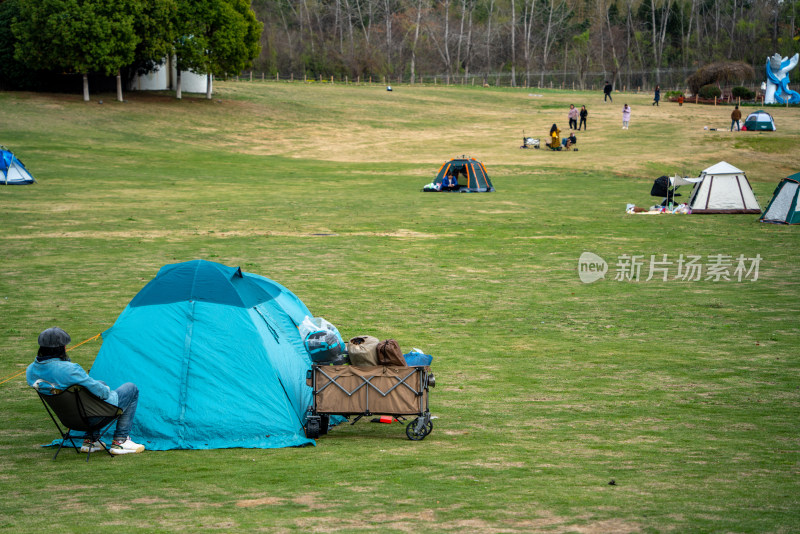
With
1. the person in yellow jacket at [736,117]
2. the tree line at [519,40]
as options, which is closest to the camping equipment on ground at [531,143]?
the person in yellow jacket at [736,117]

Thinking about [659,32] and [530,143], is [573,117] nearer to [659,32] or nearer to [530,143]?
[530,143]

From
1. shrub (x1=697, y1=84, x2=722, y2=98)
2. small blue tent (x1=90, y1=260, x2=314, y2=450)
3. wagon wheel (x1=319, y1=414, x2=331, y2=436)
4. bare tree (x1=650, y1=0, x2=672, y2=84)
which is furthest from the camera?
bare tree (x1=650, y1=0, x2=672, y2=84)

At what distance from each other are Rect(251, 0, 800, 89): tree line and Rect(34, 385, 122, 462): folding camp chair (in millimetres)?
108348

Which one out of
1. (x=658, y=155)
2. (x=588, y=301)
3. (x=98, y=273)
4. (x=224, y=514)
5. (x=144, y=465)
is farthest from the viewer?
(x=658, y=155)

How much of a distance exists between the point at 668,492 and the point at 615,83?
128 m

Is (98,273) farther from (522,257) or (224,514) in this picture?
(224,514)

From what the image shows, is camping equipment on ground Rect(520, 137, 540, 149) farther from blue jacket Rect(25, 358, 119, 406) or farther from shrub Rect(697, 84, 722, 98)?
blue jacket Rect(25, 358, 119, 406)

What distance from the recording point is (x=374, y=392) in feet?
31.4

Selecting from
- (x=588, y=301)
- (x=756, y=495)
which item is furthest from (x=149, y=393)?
(x=588, y=301)

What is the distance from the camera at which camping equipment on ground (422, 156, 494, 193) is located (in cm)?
4031

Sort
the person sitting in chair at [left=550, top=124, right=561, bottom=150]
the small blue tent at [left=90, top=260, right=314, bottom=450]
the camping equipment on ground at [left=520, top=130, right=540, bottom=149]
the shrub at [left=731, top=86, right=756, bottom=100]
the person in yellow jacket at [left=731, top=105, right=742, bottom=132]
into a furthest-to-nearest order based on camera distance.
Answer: the shrub at [left=731, top=86, right=756, bottom=100] < the person in yellow jacket at [left=731, top=105, right=742, bottom=132] < the camping equipment on ground at [left=520, top=130, right=540, bottom=149] < the person sitting in chair at [left=550, top=124, right=561, bottom=150] < the small blue tent at [left=90, top=260, right=314, bottom=450]

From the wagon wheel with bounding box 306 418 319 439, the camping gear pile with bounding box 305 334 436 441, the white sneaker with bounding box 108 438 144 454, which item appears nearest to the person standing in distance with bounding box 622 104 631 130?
the camping gear pile with bounding box 305 334 436 441

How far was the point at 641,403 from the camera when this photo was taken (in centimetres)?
1104

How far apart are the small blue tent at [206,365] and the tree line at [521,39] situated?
106506 millimetres
